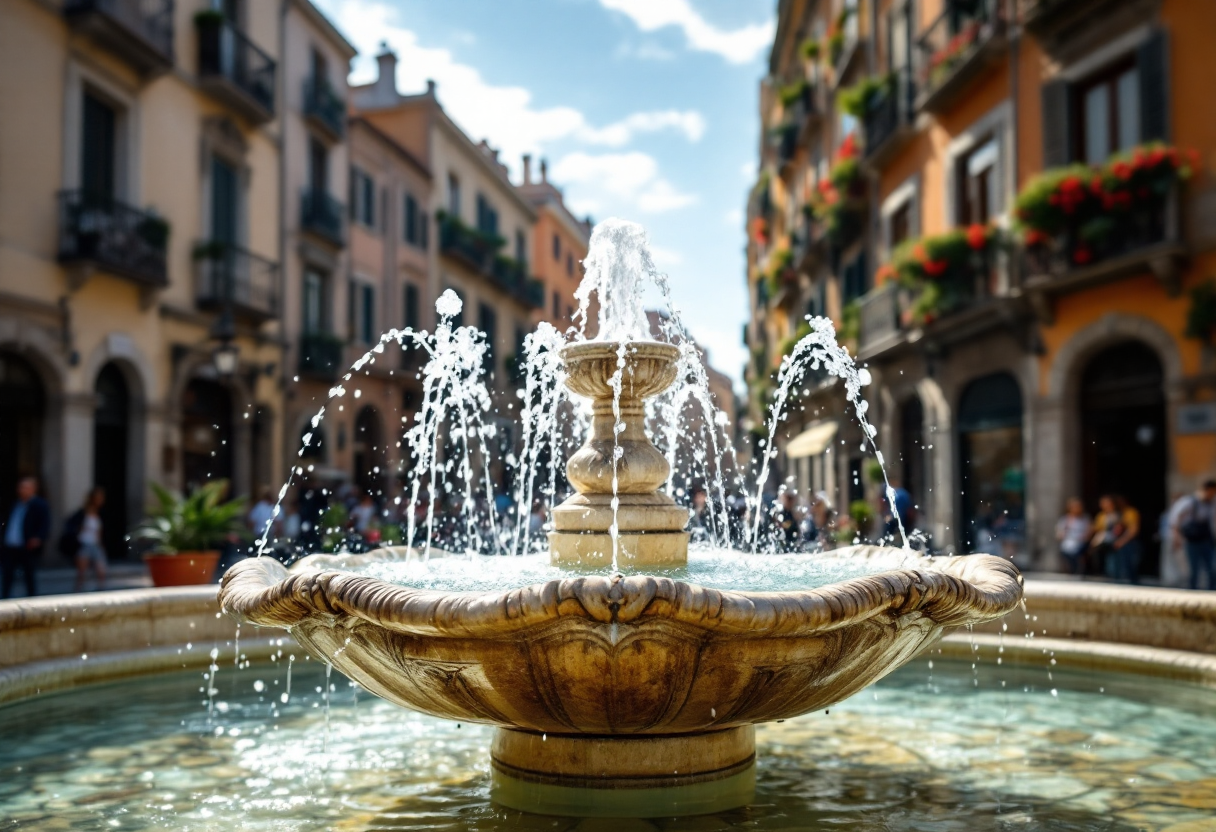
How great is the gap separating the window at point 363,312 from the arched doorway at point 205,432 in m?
6.12

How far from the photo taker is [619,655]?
3332 millimetres

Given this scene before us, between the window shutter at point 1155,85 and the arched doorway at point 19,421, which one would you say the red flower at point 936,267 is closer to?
the window shutter at point 1155,85

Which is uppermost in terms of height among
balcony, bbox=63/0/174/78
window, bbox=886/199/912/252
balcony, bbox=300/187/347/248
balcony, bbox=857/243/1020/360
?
balcony, bbox=63/0/174/78

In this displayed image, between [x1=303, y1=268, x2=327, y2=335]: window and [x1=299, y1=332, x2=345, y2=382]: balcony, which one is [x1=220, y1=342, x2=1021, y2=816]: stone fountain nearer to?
[x1=299, y1=332, x2=345, y2=382]: balcony

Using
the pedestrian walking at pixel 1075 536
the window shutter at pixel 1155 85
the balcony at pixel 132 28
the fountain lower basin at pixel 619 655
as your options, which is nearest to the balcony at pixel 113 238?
the balcony at pixel 132 28

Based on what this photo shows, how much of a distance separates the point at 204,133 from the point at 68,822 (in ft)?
59.7

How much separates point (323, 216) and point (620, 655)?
22609 millimetres

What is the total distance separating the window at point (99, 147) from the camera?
16.6 meters

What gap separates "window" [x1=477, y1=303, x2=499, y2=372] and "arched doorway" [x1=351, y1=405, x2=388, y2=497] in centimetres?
782

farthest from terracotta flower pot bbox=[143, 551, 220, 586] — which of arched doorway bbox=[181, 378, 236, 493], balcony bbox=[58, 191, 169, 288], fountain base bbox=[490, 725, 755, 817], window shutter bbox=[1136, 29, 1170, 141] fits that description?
window shutter bbox=[1136, 29, 1170, 141]

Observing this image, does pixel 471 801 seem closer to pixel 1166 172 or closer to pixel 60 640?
pixel 60 640

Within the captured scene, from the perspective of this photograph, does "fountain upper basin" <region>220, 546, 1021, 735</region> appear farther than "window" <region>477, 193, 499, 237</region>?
No

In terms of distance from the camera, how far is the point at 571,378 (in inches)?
202

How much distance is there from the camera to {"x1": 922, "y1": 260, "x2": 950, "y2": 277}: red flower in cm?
1684
